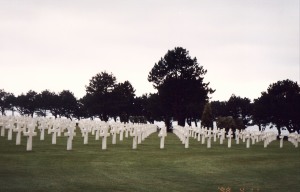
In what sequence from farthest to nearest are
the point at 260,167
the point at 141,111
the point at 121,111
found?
the point at 141,111, the point at 121,111, the point at 260,167

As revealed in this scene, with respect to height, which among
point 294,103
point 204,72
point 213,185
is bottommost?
point 213,185

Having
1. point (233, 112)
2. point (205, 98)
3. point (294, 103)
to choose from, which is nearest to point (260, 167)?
point (205, 98)

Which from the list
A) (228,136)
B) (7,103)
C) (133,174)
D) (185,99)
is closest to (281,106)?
(185,99)

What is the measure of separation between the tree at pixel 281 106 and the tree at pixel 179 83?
1295 centimetres

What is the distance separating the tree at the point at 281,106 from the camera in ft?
245

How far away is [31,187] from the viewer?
8.46m

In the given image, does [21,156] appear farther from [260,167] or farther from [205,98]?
[205,98]

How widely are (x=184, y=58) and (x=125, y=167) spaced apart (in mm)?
63661

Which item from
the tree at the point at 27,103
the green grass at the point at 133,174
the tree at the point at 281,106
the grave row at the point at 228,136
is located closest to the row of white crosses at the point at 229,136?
the grave row at the point at 228,136

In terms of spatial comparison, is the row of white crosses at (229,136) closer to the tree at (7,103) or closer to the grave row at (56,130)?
the grave row at (56,130)

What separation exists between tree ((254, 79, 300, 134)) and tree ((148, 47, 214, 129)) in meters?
12.9

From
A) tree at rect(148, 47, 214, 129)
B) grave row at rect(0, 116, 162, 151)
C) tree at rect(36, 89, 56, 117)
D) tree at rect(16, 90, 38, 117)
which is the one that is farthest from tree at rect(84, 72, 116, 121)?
grave row at rect(0, 116, 162, 151)


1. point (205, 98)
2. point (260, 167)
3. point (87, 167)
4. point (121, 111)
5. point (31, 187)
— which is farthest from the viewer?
point (121, 111)

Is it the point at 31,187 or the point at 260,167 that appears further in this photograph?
the point at 260,167
